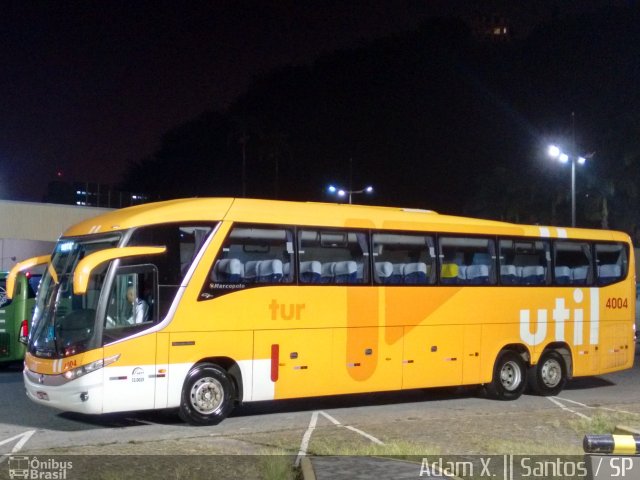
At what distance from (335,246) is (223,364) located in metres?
2.67

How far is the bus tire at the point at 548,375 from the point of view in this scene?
16.7 m

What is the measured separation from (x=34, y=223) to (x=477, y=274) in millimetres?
25432

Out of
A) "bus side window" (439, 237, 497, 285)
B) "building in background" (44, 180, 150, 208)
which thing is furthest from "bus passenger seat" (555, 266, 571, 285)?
"building in background" (44, 180, 150, 208)

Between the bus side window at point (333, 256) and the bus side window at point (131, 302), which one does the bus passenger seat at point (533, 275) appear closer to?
the bus side window at point (333, 256)

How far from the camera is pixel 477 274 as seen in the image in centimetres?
1588

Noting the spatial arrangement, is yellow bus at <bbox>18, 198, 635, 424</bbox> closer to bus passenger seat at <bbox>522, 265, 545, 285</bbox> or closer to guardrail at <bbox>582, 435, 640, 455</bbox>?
bus passenger seat at <bbox>522, 265, 545, 285</bbox>

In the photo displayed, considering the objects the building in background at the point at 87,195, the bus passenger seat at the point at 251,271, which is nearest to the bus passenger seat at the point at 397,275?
the bus passenger seat at the point at 251,271

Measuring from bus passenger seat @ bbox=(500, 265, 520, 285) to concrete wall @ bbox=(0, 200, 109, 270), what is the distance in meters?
23.7

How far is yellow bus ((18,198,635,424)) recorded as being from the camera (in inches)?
467

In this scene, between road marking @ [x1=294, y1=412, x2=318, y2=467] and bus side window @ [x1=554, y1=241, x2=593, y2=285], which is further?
bus side window @ [x1=554, y1=241, x2=593, y2=285]

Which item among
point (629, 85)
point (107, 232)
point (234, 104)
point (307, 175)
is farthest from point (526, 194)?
point (107, 232)

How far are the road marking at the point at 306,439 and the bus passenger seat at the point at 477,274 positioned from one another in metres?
3.87

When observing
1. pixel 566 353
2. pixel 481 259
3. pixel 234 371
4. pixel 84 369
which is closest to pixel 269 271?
pixel 234 371

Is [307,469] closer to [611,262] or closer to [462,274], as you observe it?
[462,274]
